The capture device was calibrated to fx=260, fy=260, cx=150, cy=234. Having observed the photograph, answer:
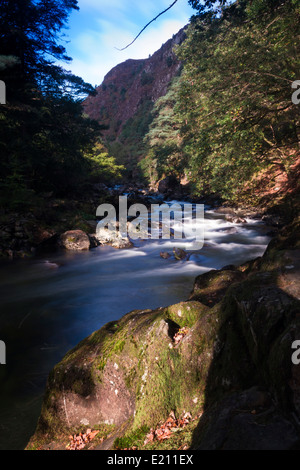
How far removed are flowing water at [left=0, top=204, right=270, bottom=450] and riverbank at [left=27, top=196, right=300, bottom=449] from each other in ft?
3.48

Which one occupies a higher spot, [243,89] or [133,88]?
[133,88]

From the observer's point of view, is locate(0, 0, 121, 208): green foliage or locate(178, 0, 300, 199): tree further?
locate(0, 0, 121, 208): green foliage

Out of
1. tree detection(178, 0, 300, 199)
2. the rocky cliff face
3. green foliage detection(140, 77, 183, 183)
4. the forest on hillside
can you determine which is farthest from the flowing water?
the rocky cliff face

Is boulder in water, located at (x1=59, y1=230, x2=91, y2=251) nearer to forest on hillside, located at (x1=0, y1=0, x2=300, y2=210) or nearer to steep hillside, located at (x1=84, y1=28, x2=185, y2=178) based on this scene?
forest on hillside, located at (x1=0, y1=0, x2=300, y2=210)

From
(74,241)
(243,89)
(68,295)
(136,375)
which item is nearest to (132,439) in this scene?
(136,375)

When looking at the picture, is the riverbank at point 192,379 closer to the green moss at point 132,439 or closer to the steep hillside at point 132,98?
the green moss at point 132,439

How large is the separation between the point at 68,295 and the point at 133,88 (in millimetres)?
105606

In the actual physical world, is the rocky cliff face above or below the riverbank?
above

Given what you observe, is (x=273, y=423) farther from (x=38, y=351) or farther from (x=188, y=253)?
(x=188, y=253)

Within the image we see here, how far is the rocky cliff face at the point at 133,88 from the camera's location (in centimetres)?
7861

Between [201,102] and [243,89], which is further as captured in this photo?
[201,102]

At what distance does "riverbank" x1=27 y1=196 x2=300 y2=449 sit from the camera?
174 centimetres

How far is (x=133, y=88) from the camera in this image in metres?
97.2

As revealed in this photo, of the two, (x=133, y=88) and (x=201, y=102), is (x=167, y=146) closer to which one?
(x=201, y=102)
